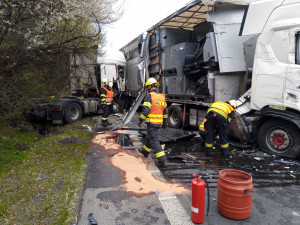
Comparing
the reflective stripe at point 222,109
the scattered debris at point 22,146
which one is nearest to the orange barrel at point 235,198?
the reflective stripe at point 222,109

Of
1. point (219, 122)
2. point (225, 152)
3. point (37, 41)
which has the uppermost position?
point (37, 41)

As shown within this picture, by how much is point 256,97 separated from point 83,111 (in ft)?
22.1

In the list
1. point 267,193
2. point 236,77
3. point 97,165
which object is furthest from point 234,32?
point 97,165

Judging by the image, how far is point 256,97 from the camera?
503 cm

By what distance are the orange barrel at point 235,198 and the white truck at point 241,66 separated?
242cm

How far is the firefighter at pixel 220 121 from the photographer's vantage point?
4602mm

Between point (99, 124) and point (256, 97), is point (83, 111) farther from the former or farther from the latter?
point (256, 97)

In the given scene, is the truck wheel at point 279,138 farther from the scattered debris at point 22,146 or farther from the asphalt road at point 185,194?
the scattered debris at point 22,146

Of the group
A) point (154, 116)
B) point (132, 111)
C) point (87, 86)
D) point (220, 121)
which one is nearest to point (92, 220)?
point (154, 116)

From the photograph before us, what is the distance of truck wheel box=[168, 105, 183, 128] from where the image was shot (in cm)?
734

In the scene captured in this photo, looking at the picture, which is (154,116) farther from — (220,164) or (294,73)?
(294,73)

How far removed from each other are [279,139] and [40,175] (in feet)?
15.1

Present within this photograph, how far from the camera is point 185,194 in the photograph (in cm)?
318

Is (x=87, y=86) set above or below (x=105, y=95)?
above
